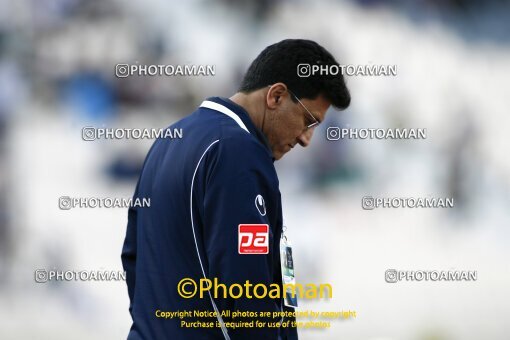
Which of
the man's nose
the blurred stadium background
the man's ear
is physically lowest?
the man's nose

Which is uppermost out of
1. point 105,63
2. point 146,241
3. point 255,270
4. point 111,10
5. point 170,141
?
point 111,10

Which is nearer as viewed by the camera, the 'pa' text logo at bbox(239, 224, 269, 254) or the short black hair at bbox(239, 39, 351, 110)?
the 'pa' text logo at bbox(239, 224, 269, 254)

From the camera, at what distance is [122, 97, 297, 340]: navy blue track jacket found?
1.61 metres

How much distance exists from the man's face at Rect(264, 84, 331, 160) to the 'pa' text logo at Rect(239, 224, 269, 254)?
358mm

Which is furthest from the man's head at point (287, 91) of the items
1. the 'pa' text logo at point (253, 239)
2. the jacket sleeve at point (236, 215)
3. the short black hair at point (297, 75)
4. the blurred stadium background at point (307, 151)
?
the blurred stadium background at point (307, 151)

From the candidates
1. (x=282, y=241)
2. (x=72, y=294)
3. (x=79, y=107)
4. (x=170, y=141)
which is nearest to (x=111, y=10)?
(x=79, y=107)

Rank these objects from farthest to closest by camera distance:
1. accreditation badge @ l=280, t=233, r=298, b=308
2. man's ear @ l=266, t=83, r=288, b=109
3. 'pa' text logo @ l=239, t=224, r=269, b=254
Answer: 1. man's ear @ l=266, t=83, r=288, b=109
2. accreditation badge @ l=280, t=233, r=298, b=308
3. 'pa' text logo @ l=239, t=224, r=269, b=254

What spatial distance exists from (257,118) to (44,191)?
1.66 metres

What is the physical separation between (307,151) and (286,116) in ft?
4.22

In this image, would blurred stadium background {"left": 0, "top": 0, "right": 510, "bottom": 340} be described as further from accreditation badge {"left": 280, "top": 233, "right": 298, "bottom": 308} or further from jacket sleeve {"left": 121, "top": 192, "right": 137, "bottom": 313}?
accreditation badge {"left": 280, "top": 233, "right": 298, "bottom": 308}

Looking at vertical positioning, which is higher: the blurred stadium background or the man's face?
the blurred stadium background

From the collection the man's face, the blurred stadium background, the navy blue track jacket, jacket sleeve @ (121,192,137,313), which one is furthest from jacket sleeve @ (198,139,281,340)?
the blurred stadium background

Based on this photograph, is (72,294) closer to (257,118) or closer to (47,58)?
(47,58)

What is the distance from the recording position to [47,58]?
3.25 meters
